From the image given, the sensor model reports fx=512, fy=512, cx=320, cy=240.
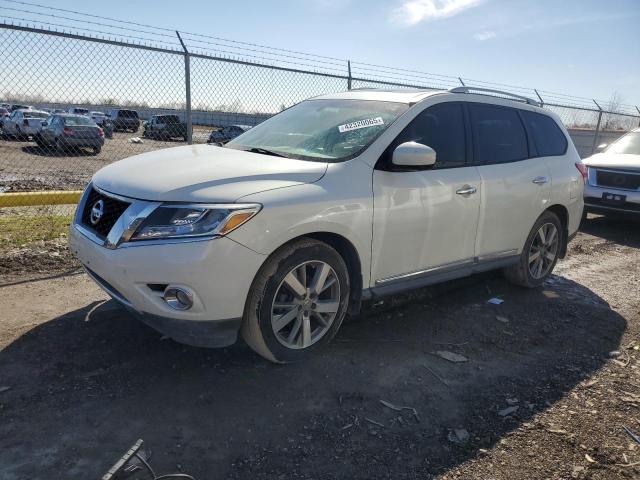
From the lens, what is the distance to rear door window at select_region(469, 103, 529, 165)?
14.4 ft

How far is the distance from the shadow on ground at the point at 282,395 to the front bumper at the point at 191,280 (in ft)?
1.36

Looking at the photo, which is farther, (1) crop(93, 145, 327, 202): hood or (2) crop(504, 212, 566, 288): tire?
(2) crop(504, 212, 566, 288): tire

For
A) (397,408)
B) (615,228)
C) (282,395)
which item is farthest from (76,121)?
(397,408)

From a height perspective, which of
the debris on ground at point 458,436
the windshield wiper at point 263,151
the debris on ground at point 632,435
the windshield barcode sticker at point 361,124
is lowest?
the debris on ground at point 632,435

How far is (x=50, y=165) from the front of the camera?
49.4 feet

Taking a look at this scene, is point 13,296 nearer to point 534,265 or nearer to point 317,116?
point 317,116

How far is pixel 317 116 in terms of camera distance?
425cm

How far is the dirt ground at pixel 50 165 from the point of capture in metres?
9.90

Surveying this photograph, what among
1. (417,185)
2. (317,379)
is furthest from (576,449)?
(417,185)

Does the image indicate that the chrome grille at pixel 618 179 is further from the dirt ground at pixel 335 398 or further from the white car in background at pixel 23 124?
the white car in background at pixel 23 124

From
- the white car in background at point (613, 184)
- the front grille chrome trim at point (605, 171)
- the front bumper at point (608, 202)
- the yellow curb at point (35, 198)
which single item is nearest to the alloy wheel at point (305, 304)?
the yellow curb at point (35, 198)

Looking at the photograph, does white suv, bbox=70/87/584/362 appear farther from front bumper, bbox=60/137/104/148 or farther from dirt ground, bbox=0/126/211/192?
front bumper, bbox=60/137/104/148

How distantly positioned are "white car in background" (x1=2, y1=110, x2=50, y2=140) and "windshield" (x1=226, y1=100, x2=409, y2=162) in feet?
65.6

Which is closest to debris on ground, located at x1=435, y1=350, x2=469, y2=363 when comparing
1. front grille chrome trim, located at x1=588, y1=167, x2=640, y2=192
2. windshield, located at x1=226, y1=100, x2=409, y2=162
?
windshield, located at x1=226, y1=100, x2=409, y2=162
